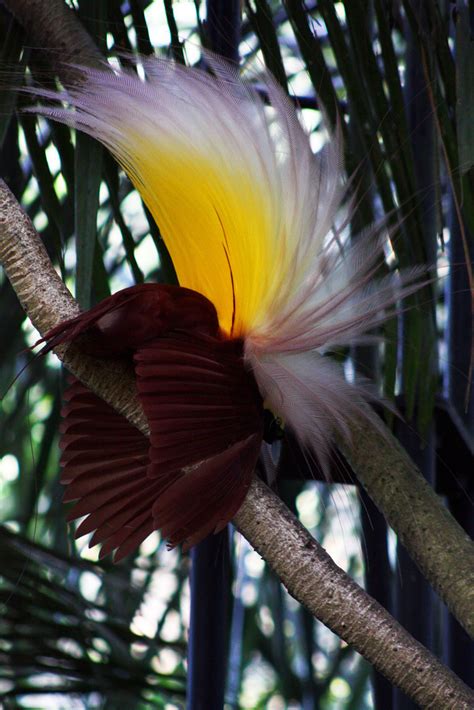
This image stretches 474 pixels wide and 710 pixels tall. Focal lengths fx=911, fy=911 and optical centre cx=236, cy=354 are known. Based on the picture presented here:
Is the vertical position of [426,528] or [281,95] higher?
[281,95]

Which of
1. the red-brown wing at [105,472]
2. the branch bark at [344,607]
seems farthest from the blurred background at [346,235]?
the branch bark at [344,607]

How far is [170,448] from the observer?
41 centimetres

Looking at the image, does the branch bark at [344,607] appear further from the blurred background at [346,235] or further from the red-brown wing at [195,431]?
the blurred background at [346,235]

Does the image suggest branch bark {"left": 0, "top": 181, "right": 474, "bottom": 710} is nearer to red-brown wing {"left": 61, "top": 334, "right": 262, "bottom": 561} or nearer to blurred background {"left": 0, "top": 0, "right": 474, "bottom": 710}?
red-brown wing {"left": 61, "top": 334, "right": 262, "bottom": 561}

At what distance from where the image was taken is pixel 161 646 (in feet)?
2.82

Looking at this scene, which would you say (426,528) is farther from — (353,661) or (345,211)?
(353,661)

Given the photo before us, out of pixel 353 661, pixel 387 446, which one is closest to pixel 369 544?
pixel 387 446

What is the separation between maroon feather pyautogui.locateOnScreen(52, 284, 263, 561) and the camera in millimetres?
413

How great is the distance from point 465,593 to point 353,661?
977mm

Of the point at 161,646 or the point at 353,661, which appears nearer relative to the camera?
the point at 161,646

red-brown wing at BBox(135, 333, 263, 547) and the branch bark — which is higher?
red-brown wing at BBox(135, 333, 263, 547)

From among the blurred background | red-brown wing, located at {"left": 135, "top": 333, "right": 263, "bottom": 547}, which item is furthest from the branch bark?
the blurred background

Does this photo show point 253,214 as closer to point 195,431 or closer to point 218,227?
point 218,227

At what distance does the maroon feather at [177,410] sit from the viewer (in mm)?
413
